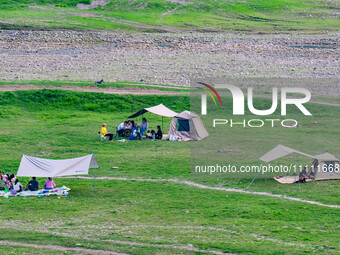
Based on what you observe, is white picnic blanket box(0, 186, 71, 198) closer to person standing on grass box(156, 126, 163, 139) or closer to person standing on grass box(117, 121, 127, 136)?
person standing on grass box(117, 121, 127, 136)

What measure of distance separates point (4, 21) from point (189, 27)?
2878 centimetres

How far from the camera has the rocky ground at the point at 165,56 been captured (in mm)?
62406

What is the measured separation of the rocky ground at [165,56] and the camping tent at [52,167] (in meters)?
29.8

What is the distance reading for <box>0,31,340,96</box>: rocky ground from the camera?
62406mm

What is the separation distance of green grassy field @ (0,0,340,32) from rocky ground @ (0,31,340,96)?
6.53 meters

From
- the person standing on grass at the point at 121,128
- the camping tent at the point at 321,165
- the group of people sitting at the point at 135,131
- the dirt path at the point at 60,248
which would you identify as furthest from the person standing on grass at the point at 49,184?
the person standing on grass at the point at 121,128

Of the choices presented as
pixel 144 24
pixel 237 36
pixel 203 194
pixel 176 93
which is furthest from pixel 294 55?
pixel 203 194

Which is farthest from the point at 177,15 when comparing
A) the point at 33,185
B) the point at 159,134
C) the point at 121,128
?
the point at 33,185

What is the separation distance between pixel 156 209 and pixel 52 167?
6.56m

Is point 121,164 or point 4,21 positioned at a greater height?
point 4,21

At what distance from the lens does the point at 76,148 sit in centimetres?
3991

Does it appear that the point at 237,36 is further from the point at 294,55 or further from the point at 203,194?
the point at 203,194

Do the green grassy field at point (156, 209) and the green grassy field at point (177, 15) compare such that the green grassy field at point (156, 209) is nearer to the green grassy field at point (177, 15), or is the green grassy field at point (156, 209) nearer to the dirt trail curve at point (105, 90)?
the dirt trail curve at point (105, 90)

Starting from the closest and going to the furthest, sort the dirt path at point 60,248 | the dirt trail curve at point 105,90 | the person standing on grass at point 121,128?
the dirt path at point 60,248
the person standing on grass at point 121,128
the dirt trail curve at point 105,90
